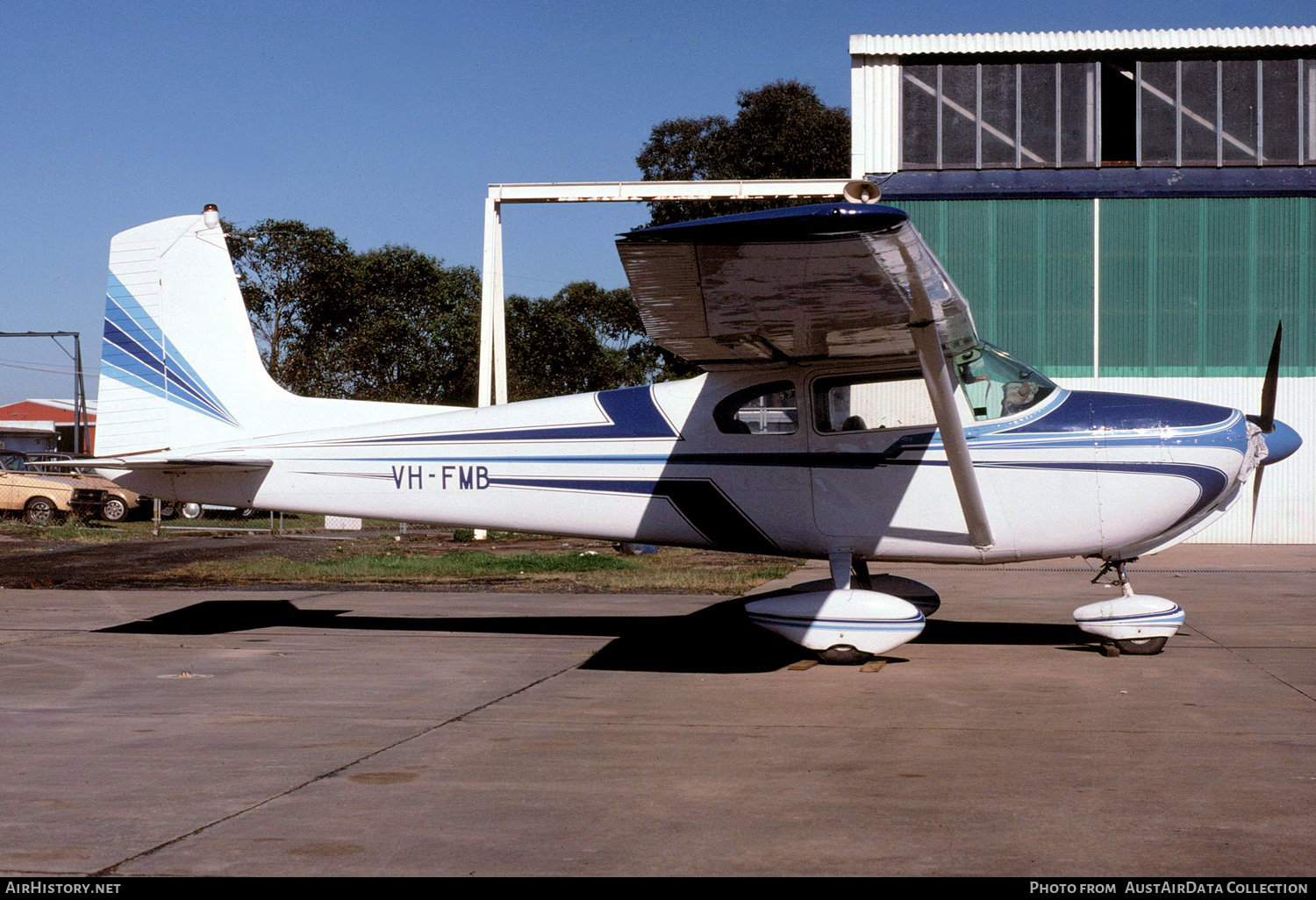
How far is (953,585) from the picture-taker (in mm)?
13523

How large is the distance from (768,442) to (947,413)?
1452 mm

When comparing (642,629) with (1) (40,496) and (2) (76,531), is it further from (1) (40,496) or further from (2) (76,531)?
(1) (40,496)

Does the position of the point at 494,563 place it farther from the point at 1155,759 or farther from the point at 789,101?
the point at 789,101

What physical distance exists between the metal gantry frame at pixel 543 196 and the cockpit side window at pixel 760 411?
1384 cm

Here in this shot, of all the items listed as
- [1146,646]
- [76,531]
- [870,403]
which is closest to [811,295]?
[870,403]

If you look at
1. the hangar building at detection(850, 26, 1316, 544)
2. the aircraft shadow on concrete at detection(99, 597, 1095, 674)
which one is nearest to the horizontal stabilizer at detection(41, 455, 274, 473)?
the aircraft shadow on concrete at detection(99, 597, 1095, 674)

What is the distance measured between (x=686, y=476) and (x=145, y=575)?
30.2ft

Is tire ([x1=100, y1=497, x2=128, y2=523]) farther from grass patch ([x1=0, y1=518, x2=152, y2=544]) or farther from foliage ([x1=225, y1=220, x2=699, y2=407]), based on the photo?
foliage ([x1=225, y1=220, x2=699, y2=407])

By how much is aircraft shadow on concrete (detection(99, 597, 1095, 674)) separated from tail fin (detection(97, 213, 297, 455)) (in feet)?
5.52

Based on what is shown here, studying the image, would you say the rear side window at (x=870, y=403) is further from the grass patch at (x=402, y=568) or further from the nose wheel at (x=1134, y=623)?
the grass patch at (x=402, y=568)

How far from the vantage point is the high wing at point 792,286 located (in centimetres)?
580

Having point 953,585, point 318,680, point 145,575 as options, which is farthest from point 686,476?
point 145,575

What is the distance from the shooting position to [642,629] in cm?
960

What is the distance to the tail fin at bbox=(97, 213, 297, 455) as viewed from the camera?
9.38 metres
